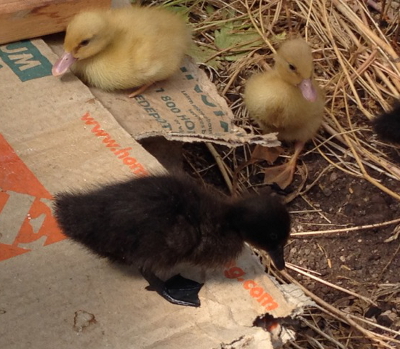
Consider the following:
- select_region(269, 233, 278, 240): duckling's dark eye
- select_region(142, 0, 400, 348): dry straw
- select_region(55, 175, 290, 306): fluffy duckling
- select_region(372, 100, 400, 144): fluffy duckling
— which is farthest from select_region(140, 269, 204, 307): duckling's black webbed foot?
select_region(372, 100, 400, 144): fluffy duckling

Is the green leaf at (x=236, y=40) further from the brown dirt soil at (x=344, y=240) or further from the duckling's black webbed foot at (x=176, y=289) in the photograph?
the duckling's black webbed foot at (x=176, y=289)

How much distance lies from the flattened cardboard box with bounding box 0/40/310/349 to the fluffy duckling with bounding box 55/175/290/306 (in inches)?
2.4

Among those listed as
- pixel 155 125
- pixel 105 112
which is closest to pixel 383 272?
pixel 155 125

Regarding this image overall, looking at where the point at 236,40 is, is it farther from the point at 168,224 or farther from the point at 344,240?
the point at 168,224

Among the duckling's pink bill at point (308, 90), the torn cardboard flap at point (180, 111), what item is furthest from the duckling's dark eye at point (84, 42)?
the duckling's pink bill at point (308, 90)

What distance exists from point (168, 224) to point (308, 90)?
Result: 846 millimetres

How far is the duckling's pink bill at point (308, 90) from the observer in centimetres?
233

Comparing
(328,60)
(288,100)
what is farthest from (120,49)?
(328,60)

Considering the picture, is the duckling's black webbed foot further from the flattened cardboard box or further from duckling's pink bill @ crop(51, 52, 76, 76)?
duckling's pink bill @ crop(51, 52, 76, 76)

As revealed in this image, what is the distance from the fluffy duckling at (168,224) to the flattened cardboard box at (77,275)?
0.06m

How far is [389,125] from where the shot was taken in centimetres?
237

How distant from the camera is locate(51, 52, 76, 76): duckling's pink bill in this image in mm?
2327

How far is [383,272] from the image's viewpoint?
7.37 ft

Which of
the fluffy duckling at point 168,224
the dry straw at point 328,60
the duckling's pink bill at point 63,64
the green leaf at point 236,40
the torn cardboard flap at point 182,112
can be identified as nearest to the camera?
the fluffy duckling at point 168,224
